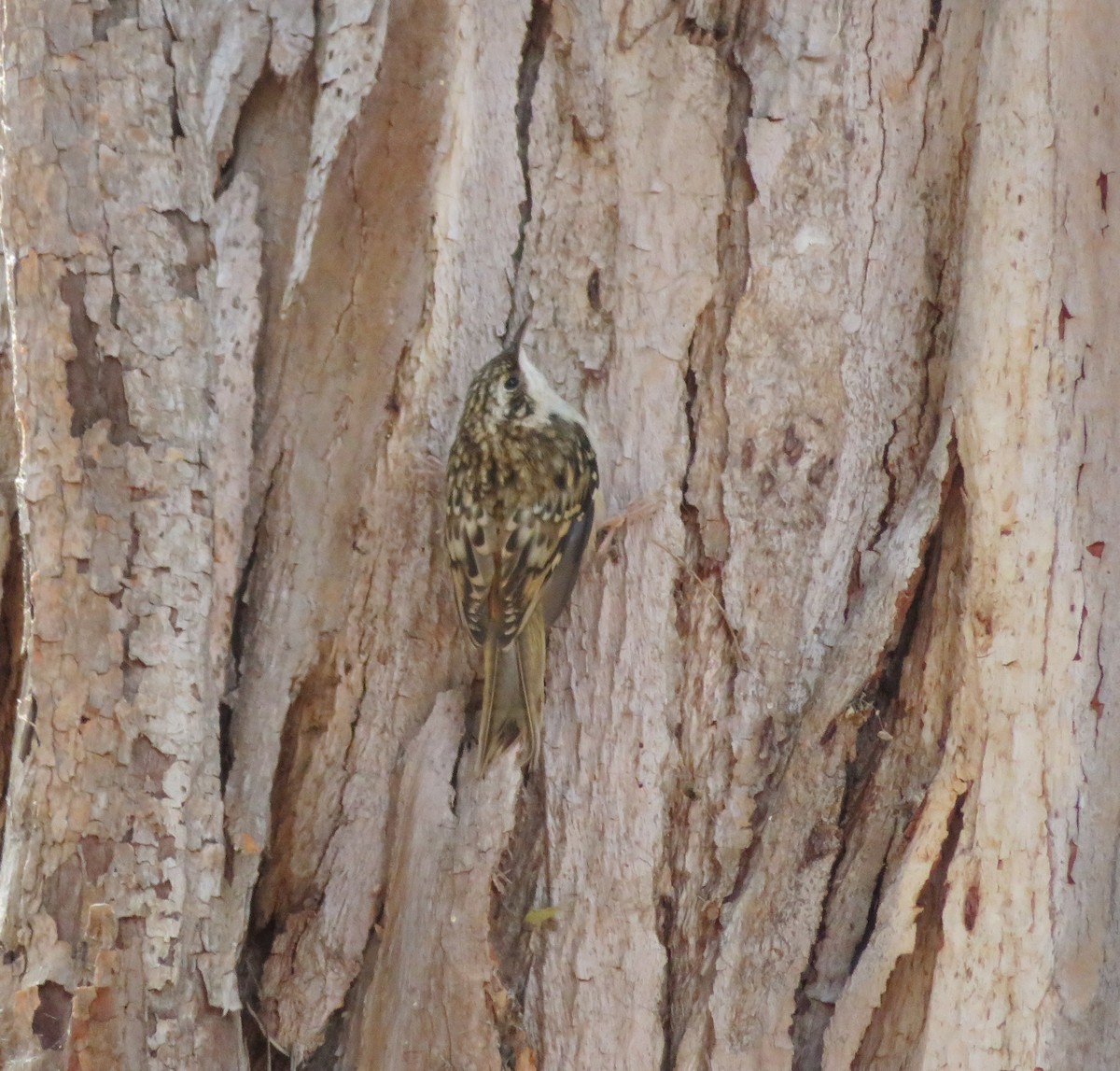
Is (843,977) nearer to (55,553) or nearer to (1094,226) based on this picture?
(1094,226)

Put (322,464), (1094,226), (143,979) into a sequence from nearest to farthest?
1. (143,979)
2. (1094,226)
3. (322,464)

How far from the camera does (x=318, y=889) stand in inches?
101

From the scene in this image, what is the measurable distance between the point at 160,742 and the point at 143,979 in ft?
1.38

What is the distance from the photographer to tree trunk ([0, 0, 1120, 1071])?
2.33m

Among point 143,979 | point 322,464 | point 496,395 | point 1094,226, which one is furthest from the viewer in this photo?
point 496,395

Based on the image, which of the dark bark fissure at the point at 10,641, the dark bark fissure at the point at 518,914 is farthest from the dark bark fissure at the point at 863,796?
the dark bark fissure at the point at 10,641

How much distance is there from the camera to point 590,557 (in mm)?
2787

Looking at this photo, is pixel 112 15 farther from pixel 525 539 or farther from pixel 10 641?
pixel 525 539

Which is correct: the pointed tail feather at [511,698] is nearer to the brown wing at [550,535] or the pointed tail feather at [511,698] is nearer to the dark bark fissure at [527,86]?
the brown wing at [550,535]

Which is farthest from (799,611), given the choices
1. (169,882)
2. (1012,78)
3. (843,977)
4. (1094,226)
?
(169,882)

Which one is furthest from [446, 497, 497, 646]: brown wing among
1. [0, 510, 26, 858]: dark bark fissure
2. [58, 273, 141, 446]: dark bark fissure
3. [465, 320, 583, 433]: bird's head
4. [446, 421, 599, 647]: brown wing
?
[0, 510, 26, 858]: dark bark fissure

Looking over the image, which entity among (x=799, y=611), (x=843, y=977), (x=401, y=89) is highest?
(x=401, y=89)

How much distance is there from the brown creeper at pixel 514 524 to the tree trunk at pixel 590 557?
0.23ft

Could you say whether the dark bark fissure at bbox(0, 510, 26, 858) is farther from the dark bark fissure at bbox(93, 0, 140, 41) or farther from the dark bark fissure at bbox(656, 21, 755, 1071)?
the dark bark fissure at bbox(656, 21, 755, 1071)
